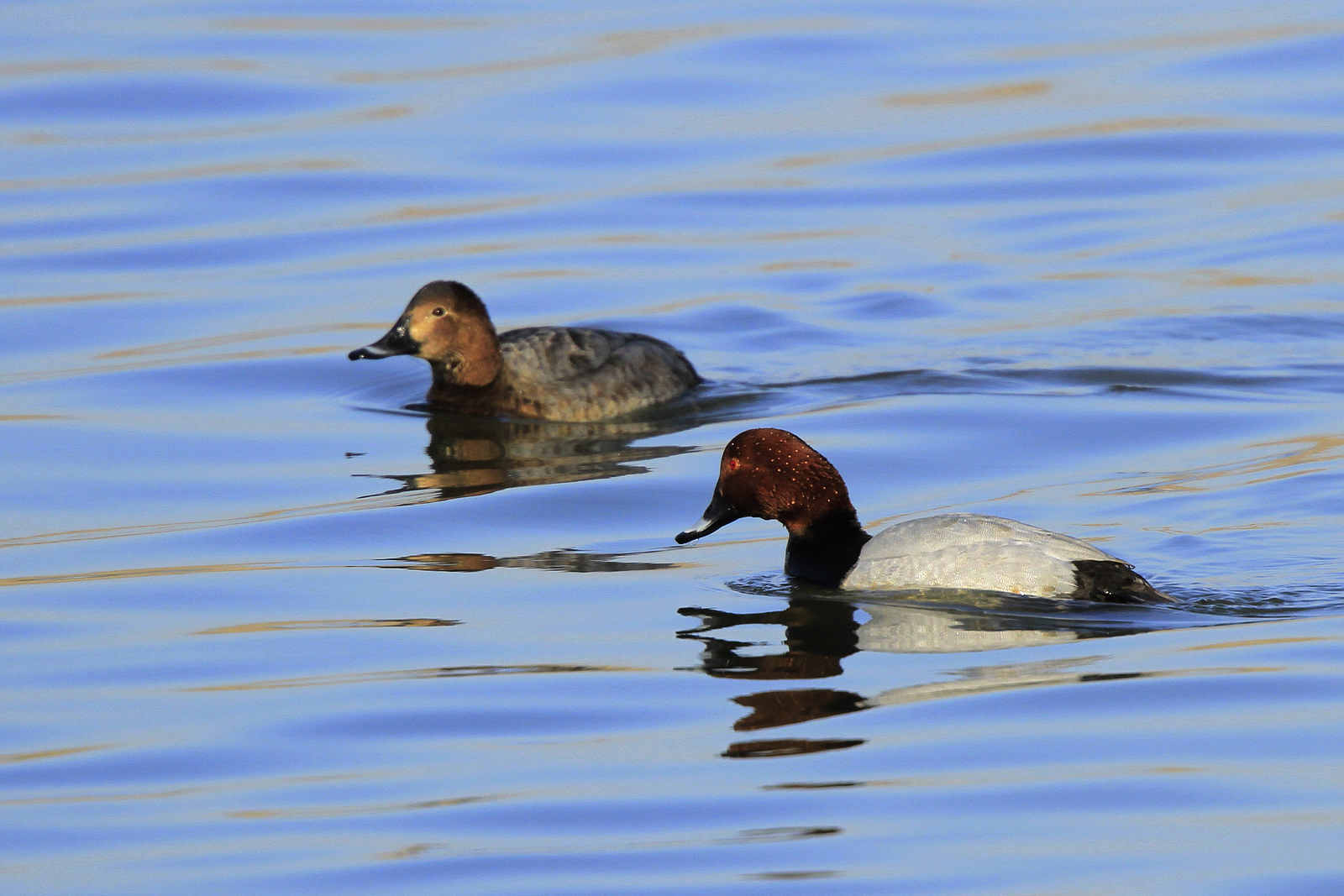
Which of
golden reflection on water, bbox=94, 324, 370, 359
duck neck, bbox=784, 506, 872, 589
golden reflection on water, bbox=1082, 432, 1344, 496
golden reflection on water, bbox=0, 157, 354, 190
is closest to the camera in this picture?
duck neck, bbox=784, 506, 872, 589

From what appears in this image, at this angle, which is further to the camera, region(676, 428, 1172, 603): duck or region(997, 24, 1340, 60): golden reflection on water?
region(997, 24, 1340, 60): golden reflection on water

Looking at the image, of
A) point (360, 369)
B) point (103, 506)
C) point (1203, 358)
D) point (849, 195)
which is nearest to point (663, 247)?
point (849, 195)

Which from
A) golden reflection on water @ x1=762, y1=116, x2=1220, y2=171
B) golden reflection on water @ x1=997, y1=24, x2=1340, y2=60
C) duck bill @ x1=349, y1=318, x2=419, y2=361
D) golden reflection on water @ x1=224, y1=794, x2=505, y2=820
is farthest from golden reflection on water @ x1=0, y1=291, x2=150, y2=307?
golden reflection on water @ x1=997, y1=24, x2=1340, y2=60

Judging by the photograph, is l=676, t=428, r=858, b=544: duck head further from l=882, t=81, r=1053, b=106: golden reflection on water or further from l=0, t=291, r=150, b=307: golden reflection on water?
l=882, t=81, r=1053, b=106: golden reflection on water

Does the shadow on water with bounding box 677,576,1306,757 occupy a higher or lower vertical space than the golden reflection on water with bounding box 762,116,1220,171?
lower

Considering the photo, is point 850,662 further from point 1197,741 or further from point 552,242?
point 552,242

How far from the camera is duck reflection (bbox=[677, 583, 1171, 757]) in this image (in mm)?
7312

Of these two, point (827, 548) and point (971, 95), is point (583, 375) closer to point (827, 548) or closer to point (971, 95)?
point (827, 548)

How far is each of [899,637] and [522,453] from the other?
14.8ft

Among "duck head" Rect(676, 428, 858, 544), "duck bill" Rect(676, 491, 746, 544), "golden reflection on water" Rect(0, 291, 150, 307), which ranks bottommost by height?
"duck bill" Rect(676, 491, 746, 544)

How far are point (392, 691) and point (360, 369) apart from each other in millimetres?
7266

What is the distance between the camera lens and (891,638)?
26.6ft

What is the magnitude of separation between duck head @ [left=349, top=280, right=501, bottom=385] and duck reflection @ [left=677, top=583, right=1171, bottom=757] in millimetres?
4755

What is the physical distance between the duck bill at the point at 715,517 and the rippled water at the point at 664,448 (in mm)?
225
